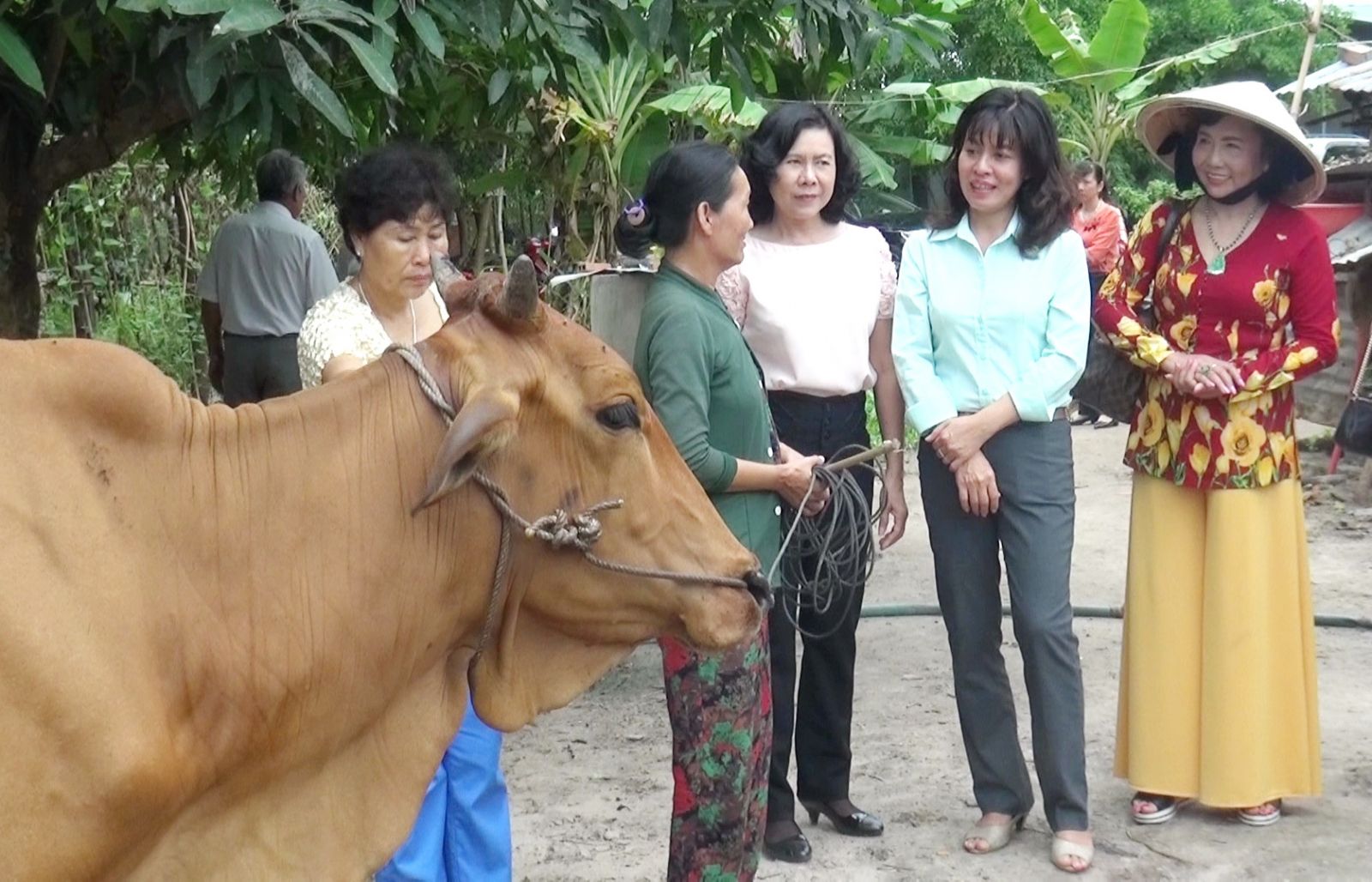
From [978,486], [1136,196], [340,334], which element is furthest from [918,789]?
[1136,196]

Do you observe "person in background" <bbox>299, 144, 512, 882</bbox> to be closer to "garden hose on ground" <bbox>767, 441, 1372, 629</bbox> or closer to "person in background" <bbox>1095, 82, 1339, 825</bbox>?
"garden hose on ground" <bbox>767, 441, 1372, 629</bbox>

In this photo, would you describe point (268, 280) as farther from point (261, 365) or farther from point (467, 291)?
point (467, 291)

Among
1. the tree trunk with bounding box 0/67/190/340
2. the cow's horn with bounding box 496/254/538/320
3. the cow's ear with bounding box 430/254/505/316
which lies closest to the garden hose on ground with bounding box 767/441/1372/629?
the cow's ear with bounding box 430/254/505/316

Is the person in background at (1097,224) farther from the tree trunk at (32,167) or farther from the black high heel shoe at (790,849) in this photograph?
the tree trunk at (32,167)

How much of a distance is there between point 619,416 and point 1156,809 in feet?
8.89

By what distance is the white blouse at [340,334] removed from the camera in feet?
11.3

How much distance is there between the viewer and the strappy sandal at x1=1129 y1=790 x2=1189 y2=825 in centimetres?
465

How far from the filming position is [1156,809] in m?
4.66

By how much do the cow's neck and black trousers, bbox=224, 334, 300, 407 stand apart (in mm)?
5255

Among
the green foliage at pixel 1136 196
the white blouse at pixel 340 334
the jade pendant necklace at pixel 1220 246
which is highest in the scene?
the green foliage at pixel 1136 196

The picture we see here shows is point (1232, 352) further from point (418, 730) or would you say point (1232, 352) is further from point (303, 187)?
point (303, 187)

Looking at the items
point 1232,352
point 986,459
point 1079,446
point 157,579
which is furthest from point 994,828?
point 1079,446

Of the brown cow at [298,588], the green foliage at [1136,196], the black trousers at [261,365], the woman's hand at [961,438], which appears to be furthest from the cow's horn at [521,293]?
the green foliage at [1136,196]

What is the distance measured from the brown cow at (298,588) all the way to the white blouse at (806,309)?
1443 millimetres
